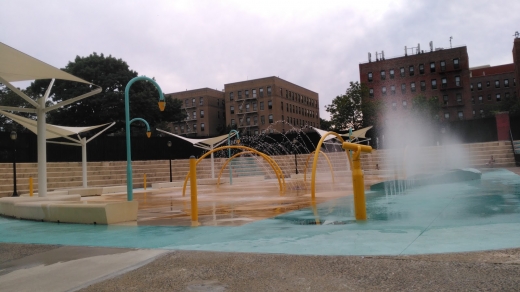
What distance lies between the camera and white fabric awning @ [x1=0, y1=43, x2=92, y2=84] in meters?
8.32

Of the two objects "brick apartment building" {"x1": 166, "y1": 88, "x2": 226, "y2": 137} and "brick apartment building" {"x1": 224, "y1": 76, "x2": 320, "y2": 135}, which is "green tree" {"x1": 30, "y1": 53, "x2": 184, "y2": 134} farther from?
"brick apartment building" {"x1": 166, "y1": 88, "x2": 226, "y2": 137}

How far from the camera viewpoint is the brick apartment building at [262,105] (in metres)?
80.9

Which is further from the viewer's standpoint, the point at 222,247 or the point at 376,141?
the point at 376,141

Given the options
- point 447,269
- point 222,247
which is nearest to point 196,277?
point 222,247

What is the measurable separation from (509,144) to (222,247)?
31.4 m

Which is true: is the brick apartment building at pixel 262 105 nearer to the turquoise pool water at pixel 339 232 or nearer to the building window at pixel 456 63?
the building window at pixel 456 63

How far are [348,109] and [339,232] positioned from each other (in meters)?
53.4

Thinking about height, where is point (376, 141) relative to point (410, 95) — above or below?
below

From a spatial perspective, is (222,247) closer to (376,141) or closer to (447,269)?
(447,269)

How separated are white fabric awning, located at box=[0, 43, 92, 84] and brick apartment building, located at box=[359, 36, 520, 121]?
57.8 m

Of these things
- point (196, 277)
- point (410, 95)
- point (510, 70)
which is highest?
point (510, 70)

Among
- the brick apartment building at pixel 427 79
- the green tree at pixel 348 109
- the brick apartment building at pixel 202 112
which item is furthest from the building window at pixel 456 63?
the brick apartment building at pixel 202 112

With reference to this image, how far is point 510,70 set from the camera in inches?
3423

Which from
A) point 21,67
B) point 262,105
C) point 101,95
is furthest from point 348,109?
point 21,67
